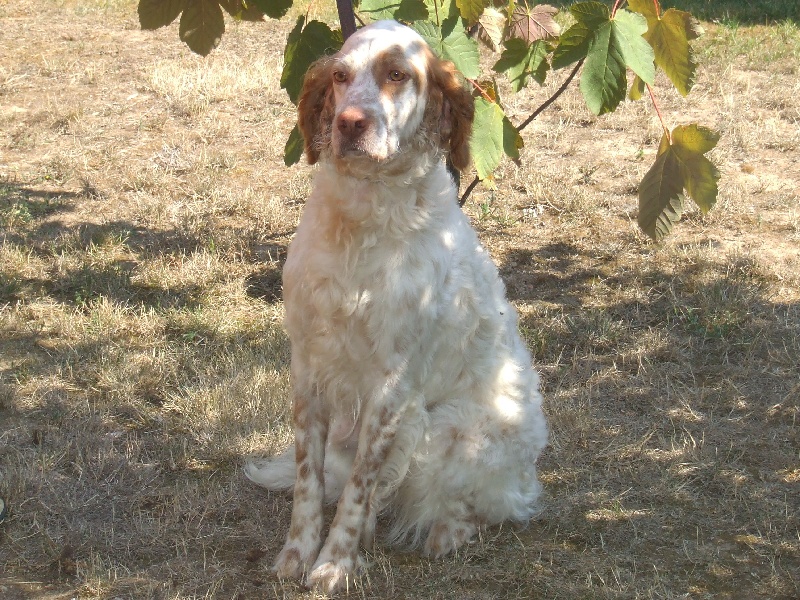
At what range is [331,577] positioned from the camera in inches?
109

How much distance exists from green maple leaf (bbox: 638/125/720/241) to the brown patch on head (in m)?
0.66

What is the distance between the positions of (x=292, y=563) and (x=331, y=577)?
129mm

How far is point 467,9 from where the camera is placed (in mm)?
2465

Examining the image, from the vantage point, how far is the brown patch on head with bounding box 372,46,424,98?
8.47 feet

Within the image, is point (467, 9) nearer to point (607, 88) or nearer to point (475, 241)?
point (607, 88)

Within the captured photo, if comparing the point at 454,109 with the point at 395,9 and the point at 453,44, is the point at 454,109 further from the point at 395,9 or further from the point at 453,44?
the point at 395,9

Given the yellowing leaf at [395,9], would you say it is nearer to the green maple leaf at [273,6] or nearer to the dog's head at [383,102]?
the dog's head at [383,102]

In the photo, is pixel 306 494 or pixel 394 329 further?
pixel 306 494

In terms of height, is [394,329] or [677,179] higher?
[677,179]

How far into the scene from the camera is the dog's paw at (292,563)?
9.22 feet

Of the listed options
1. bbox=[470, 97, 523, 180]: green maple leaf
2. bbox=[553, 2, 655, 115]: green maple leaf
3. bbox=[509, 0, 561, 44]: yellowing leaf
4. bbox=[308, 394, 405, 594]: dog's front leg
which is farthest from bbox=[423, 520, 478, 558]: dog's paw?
bbox=[509, 0, 561, 44]: yellowing leaf

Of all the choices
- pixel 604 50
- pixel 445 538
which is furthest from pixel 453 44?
pixel 445 538

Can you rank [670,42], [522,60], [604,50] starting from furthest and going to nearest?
[522,60]
[670,42]
[604,50]

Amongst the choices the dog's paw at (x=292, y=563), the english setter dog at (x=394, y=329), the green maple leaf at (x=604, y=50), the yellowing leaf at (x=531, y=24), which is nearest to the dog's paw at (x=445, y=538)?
the english setter dog at (x=394, y=329)
